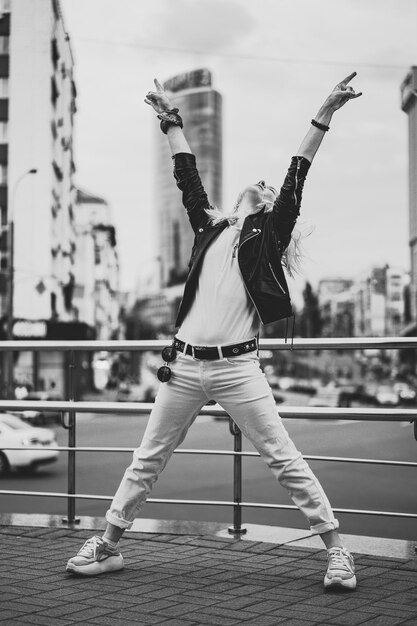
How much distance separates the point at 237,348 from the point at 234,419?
0.36m

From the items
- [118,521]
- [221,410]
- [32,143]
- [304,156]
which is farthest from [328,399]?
[304,156]

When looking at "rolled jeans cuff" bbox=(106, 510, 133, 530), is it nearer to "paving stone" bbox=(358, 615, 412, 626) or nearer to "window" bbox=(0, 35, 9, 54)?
"paving stone" bbox=(358, 615, 412, 626)

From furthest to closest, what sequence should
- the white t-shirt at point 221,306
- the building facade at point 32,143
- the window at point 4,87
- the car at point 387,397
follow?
the car at point 387,397 < the window at point 4,87 < the building facade at point 32,143 < the white t-shirt at point 221,306

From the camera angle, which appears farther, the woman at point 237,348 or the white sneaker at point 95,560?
the white sneaker at point 95,560

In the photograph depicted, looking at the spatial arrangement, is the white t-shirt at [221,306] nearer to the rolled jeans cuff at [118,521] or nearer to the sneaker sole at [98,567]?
the rolled jeans cuff at [118,521]

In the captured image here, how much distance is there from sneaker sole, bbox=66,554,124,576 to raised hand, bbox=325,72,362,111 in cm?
247

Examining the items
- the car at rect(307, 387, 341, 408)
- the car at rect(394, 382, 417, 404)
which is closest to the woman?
the car at rect(307, 387, 341, 408)

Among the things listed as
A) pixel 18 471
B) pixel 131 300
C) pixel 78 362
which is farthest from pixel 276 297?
pixel 131 300

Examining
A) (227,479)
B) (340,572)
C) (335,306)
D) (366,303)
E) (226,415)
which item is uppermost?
(335,306)

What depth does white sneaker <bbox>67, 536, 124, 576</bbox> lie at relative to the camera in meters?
4.91

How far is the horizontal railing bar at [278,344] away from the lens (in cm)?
541

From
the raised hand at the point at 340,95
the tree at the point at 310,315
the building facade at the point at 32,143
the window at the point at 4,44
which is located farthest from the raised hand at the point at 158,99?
the tree at the point at 310,315

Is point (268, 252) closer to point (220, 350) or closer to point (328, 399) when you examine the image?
point (220, 350)

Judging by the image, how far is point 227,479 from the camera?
53.1ft
